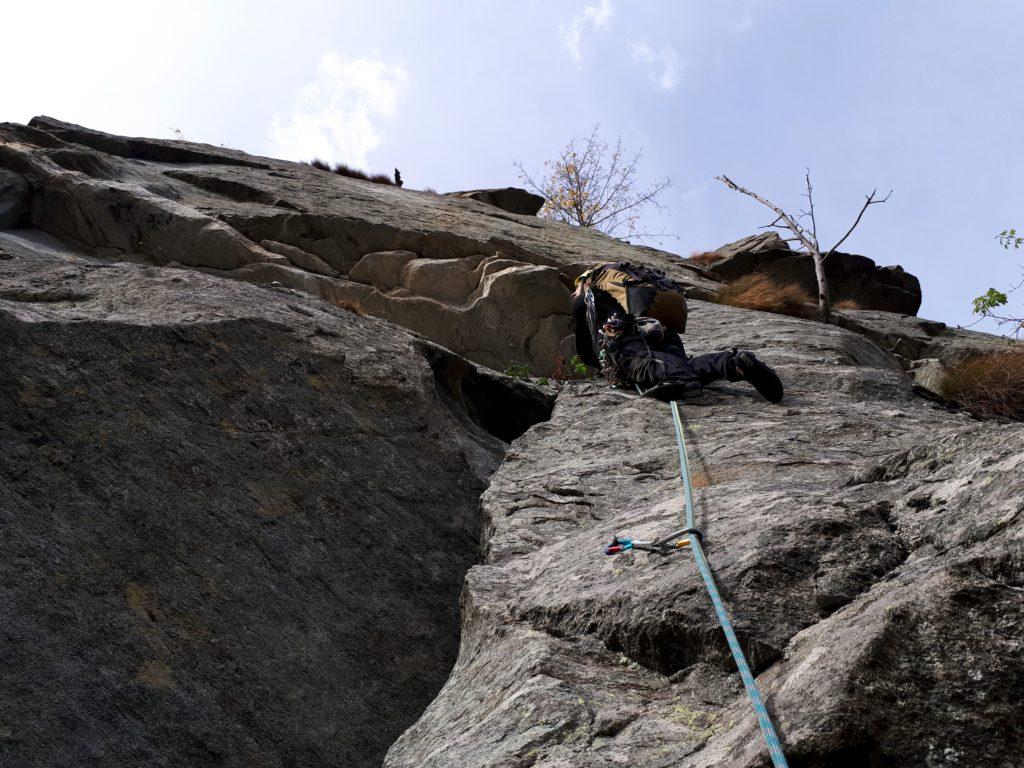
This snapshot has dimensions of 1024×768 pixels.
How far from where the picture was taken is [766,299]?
42.0 ft

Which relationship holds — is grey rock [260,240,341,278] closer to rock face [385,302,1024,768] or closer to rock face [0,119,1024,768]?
rock face [0,119,1024,768]

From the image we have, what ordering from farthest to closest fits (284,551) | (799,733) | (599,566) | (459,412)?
(459,412) → (284,551) → (599,566) → (799,733)

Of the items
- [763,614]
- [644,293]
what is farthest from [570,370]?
[763,614]

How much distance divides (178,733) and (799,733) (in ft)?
10.3

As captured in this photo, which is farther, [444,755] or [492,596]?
[492,596]

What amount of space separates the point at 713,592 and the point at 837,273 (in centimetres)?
1646

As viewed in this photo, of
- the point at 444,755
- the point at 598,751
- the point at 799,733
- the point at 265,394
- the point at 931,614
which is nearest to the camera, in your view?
the point at 799,733

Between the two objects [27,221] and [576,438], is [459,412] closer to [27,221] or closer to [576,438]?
[576,438]

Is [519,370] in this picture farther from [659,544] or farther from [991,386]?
[659,544]

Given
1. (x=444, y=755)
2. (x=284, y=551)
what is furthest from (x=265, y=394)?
(x=444, y=755)

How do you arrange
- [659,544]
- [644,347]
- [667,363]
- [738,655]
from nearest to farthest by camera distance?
1. [738,655]
2. [659,544]
3. [667,363]
4. [644,347]

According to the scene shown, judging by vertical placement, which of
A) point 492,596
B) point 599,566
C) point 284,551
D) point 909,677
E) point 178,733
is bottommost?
point 178,733

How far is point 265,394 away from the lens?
586cm

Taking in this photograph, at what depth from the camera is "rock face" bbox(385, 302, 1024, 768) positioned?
2256mm
